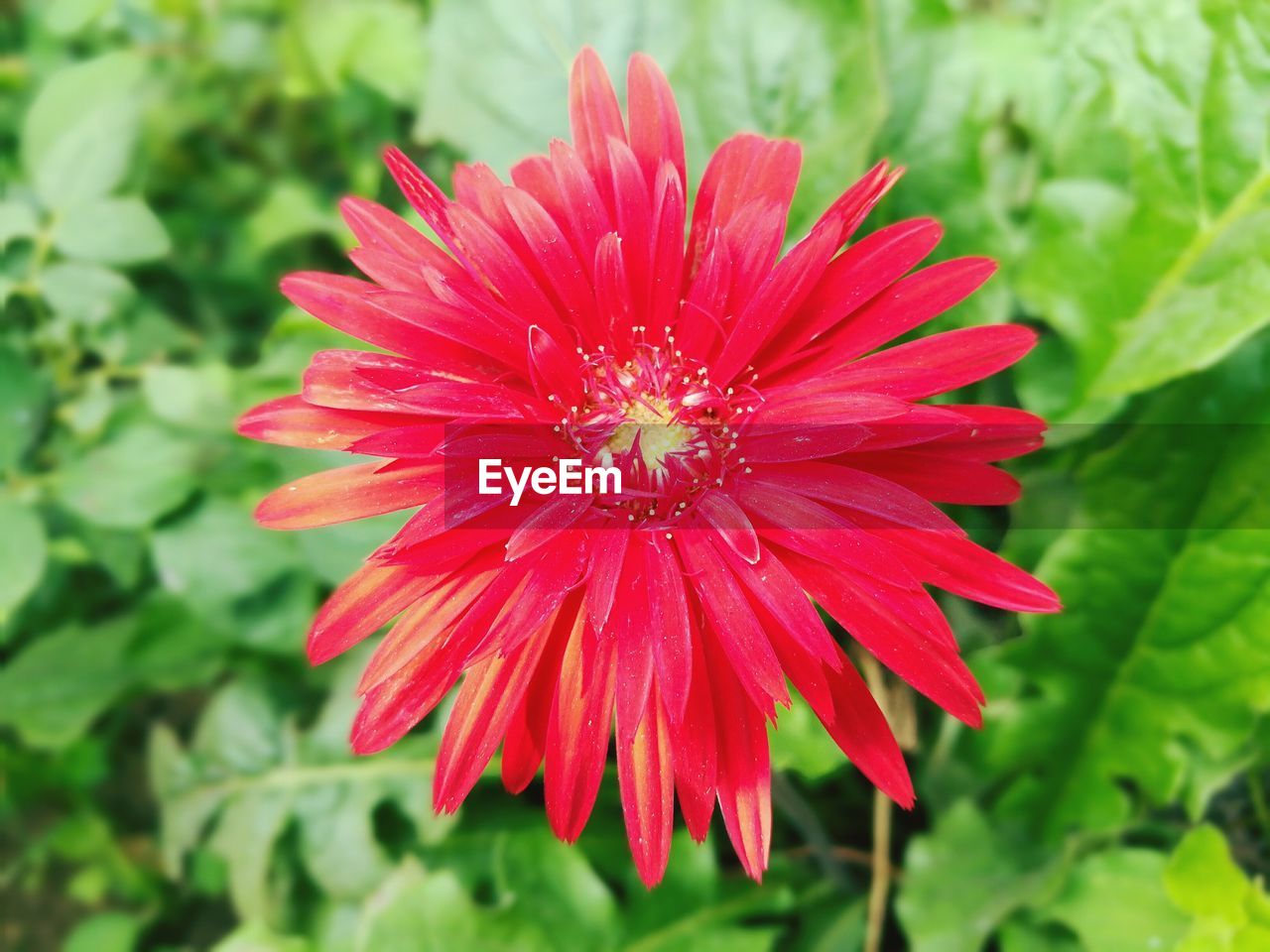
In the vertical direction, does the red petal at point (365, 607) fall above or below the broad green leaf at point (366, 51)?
below

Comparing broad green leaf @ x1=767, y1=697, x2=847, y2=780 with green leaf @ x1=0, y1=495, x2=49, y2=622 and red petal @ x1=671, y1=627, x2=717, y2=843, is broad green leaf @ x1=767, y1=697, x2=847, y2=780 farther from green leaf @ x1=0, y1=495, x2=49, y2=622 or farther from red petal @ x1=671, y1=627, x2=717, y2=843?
green leaf @ x1=0, y1=495, x2=49, y2=622

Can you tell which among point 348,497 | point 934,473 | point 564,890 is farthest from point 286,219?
point 934,473

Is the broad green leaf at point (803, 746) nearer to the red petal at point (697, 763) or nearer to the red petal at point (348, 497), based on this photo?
the red petal at point (697, 763)

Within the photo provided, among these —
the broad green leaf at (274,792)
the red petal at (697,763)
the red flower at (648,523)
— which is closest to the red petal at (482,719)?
the red flower at (648,523)

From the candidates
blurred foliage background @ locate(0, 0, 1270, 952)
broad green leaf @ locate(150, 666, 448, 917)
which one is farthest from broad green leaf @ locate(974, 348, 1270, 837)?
broad green leaf @ locate(150, 666, 448, 917)

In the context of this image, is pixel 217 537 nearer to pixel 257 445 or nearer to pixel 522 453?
pixel 257 445

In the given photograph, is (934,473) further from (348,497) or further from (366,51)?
(366,51)
